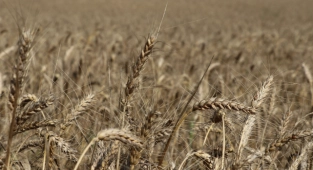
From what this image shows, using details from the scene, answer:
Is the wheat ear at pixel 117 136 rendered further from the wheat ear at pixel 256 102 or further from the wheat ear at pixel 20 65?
the wheat ear at pixel 256 102

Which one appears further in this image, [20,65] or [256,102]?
[256,102]

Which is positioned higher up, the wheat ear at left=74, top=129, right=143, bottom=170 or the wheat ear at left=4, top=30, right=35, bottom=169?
the wheat ear at left=4, top=30, right=35, bottom=169

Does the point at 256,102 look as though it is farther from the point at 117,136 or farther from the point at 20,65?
the point at 20,65

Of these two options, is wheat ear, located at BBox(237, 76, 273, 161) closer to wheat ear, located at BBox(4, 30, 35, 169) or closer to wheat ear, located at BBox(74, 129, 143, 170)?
wheat ear, located at BBox(74, 129, 143, 170)

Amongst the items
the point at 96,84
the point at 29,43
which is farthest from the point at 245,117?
the point at 96,84

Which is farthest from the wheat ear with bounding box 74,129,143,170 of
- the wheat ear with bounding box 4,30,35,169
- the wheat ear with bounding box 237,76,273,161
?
the wheat ear with bounding box 237,76,273,161

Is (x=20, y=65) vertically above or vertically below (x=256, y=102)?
above

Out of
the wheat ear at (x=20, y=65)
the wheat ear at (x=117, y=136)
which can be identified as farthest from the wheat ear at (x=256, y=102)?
the wheat ear at (x=20, y=65)

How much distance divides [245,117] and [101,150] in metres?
0.67

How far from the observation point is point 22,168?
1.77 metres

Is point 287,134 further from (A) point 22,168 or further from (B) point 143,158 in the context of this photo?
(A) point 22,168

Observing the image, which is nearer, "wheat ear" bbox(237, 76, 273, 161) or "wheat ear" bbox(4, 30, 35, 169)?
"wheat ear" bbox(4, 30, 35, 169)

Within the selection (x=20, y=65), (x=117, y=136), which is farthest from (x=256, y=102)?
(x=20, y=65)

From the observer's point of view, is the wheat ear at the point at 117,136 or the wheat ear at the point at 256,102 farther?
the wheat ear at the point at 256,102
